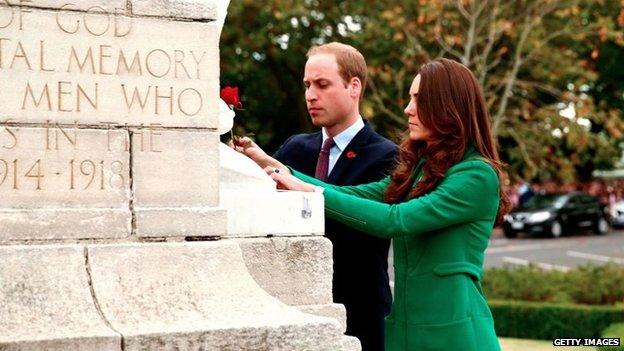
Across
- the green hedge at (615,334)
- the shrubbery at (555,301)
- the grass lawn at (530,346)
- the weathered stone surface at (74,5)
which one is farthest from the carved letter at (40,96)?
the shrubbery at (555,301)

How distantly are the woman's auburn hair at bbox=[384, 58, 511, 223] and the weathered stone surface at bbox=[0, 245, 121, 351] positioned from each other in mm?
1419

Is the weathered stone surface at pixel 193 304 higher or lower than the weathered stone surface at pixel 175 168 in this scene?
lower

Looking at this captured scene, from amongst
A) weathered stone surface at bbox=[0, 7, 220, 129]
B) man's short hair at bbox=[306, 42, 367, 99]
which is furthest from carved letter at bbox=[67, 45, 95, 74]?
man's short hair at bbox=[306, 42, 367, 99]

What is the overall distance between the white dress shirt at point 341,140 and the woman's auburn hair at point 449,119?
828 mm

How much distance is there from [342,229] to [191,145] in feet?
3.20

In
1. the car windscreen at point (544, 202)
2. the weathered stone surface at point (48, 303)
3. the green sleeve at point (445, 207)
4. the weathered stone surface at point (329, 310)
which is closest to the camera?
the weathered stone surface at point (48, 303)

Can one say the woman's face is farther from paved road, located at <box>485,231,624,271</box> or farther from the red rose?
paved road, located at <box>485,231,624,271</box>

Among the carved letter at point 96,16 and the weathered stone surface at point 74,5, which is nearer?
the weathered stone surface at point 74,5

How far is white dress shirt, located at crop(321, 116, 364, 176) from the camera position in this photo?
214 inches

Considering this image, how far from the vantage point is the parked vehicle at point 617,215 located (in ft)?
133

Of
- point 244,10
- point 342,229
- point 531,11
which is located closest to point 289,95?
point 244,10

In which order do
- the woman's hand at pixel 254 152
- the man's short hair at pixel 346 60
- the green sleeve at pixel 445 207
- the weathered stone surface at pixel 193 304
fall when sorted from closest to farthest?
1. the weathered stone surface at pixel 193 304
2. the green sleeve at pixel 445 207
3. the woman's hand at pixel 254 152
4. the man's short hair at pixel 346 60

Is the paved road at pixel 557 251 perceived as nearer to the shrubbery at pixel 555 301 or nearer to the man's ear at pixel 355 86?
the shrubbery at pixel 555 301

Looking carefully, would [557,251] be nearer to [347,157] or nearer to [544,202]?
[544,202]
